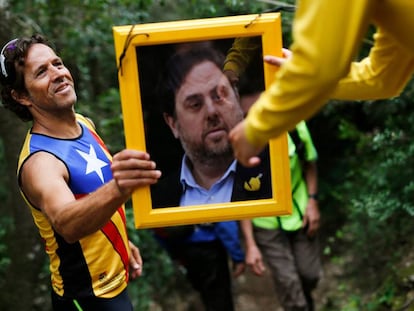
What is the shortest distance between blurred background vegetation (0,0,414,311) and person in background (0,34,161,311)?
5.85ft

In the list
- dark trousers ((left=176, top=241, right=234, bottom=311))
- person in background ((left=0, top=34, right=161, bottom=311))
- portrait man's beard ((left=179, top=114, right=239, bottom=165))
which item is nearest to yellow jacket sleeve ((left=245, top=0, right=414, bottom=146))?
portrait man's beard ((left=179, top=114, right=239, bottom=165))

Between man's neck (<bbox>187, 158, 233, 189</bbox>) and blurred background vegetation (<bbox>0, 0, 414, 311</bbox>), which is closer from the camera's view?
Result: man's neck (<bbox>187, 158, 233, 189</bbox>)

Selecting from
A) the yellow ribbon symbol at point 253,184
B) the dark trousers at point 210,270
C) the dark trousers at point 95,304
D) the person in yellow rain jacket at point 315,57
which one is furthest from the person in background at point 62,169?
the dark trousers at point 210,270

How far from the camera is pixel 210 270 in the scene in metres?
5.15

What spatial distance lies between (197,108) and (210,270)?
2.57 metres

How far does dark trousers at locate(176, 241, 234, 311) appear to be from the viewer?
5.11 meters

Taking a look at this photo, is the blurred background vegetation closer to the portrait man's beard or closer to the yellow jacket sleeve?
the portrait man's beard

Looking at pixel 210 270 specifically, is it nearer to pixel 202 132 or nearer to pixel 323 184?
pixel 323 184

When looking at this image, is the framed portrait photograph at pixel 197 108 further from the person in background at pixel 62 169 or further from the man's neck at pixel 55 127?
the man's neck at pixel 55 127

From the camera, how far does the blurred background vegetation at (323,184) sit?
5.00m

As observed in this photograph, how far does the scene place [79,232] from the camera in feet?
9.04

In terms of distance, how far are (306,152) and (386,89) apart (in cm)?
A: 230

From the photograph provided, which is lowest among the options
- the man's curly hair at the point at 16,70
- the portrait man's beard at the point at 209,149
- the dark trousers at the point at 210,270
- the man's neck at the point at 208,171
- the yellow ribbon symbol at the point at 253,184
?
the dark trousers at the point at 210,270

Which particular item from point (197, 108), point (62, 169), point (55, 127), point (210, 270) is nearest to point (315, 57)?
point (197, 108)
